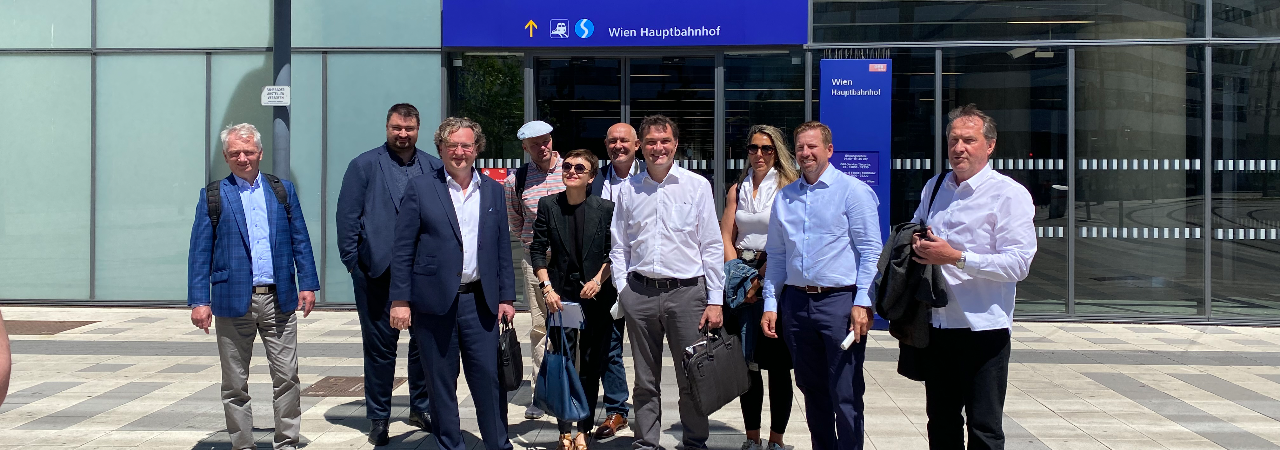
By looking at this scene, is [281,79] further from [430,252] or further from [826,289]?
Result: [826,289]

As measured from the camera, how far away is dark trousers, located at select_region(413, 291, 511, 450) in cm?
520

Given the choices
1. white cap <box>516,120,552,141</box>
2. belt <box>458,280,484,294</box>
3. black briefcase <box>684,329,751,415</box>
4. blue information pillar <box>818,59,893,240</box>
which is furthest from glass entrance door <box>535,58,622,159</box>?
black briefcase <box>684,329,751,415</box>

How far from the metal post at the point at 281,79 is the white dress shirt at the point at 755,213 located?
527cm

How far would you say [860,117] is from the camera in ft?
34.5

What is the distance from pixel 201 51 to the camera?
11.8 metres

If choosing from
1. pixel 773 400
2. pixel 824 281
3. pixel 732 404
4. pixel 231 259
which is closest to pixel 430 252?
pixel 231 259

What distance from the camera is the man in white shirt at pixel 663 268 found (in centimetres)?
532

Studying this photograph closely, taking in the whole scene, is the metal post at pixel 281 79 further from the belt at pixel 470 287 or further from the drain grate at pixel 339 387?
the belt at pixel 470 287

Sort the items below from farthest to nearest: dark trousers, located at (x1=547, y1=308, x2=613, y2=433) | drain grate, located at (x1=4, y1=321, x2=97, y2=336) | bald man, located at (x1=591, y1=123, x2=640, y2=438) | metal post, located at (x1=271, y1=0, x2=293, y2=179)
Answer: drain grate, located at (x1=4, y1=321, x2=97, y2=336)
metal post, located at (x1=271, y1=0, x2=293, y2=179)
bald man, located at (x1=591, y1=123, x2=640, y2=438)
dark trousers, located at (x1=547, y1=308, x2=613, y2=433)

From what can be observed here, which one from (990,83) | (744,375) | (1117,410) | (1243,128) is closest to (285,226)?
(744,375)

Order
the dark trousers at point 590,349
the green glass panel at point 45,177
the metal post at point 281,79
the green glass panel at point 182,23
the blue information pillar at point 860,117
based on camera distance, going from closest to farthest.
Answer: the dark trousers at point 590,349 < the metal post at point 281,79 < the blue information pillar at point 860,117 < the green glass panel at point 182,23 < the green glass panel at point 45,177

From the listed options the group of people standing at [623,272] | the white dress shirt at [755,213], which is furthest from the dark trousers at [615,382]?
the white dress shirt at [755,213]

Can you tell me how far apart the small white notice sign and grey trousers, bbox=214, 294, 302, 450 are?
4.35m

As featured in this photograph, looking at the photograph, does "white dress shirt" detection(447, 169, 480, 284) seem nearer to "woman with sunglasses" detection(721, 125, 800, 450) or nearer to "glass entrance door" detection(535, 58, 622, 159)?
"woman with sunglasses" detection(721, 125, 800, 450)
